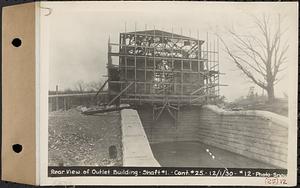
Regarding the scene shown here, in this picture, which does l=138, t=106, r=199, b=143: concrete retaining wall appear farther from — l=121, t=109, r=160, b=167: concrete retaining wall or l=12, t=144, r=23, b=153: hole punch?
l=12, t=144, r=23, b=153: hole punch

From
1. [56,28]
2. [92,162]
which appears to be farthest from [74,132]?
[56,28]

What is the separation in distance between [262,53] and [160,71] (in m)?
0.15

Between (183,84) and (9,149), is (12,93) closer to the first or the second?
(9,149)

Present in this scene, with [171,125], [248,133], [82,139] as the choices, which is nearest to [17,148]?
[82,139]

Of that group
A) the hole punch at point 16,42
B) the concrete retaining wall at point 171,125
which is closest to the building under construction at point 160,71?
the concrete retaining wall at point 171,125

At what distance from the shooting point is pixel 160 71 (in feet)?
1.79

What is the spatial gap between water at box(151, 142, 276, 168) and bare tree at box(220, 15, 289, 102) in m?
0.10

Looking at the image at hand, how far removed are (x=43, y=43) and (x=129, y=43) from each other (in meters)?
0.12

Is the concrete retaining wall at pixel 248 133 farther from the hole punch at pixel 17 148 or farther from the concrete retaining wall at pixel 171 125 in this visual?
the hole punch at pixel 17 148

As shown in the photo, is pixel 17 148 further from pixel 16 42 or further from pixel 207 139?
pixel 207 139

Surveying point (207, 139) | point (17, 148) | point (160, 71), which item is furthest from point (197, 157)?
point (17, 148)

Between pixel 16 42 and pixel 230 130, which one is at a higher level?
pixel 16 42

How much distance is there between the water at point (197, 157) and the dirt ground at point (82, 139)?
63 millimetres

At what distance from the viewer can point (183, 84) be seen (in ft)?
1.79
